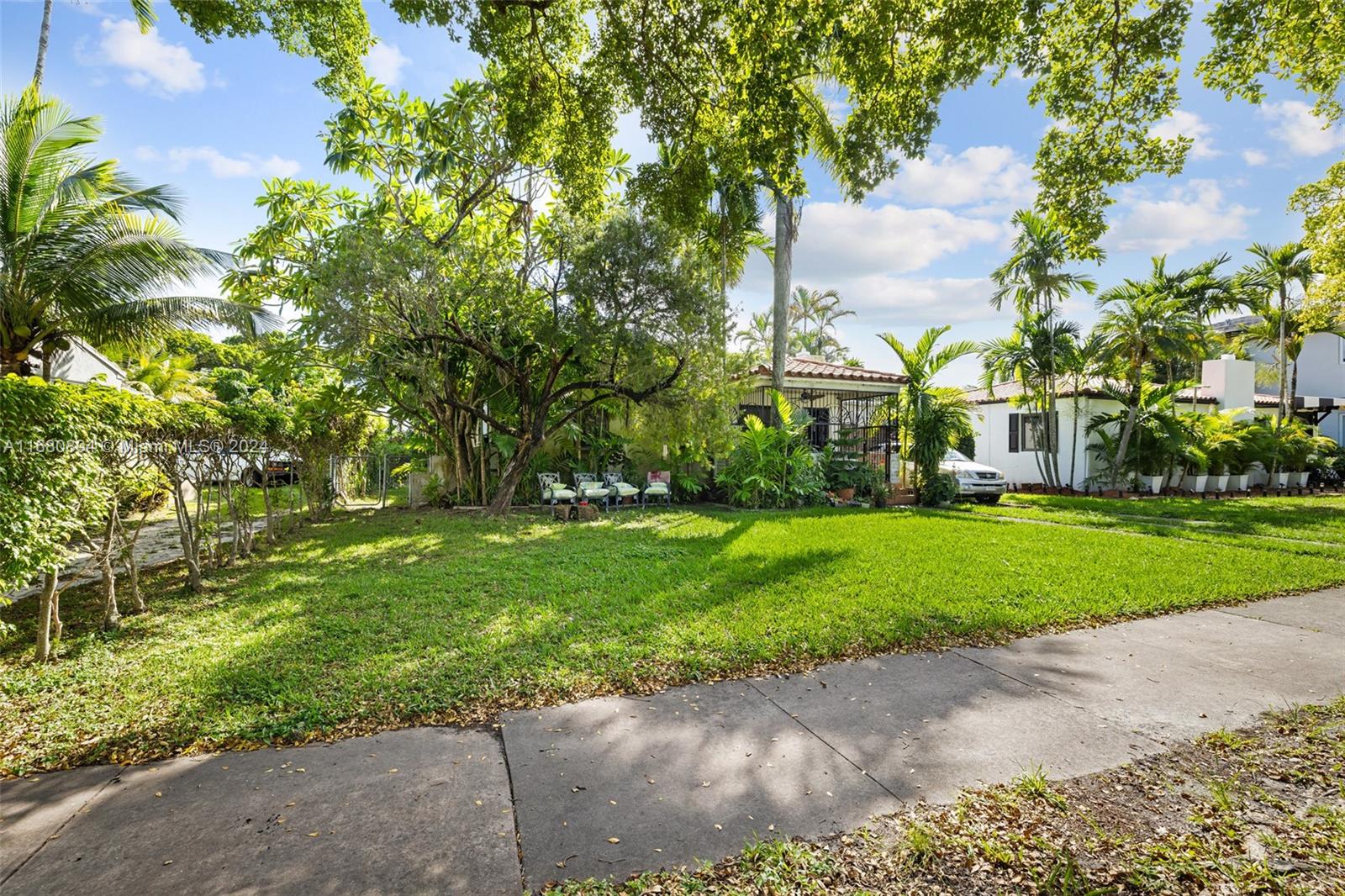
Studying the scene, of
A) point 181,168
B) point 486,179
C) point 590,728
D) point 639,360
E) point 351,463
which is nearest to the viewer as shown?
point 590,728

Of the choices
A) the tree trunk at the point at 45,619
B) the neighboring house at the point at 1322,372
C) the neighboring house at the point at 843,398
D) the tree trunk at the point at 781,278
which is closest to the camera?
the tree trunk at the point at 45,619

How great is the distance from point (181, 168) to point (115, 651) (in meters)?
10.1

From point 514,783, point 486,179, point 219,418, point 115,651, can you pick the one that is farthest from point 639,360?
point 514,783

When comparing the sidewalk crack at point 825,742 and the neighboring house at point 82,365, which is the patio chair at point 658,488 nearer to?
the sidewalk crack at point 825,742

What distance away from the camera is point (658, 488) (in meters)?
14.4

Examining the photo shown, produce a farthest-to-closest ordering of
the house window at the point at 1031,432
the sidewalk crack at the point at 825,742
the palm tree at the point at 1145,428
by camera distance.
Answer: the house window at the point at 1031,432 → the palm tree at the point at 1145,428 → the sidewalk crack at the point at 825,742

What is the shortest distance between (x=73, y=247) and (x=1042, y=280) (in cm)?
2363

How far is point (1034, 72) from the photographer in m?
6.49

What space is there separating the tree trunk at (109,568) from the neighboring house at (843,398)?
1267 cm

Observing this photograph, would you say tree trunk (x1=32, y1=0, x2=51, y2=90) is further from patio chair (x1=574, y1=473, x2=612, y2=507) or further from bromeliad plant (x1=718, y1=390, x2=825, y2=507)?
bromeliad plant (x1=718, y1=390, x2=825, y2=507)

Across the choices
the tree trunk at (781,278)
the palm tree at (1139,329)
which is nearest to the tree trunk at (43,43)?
the tree trunk at (781,278)

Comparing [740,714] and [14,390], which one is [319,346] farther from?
[740,714]

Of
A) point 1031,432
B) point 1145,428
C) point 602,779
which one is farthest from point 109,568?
point 1031,432

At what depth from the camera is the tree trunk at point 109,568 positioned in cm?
489
